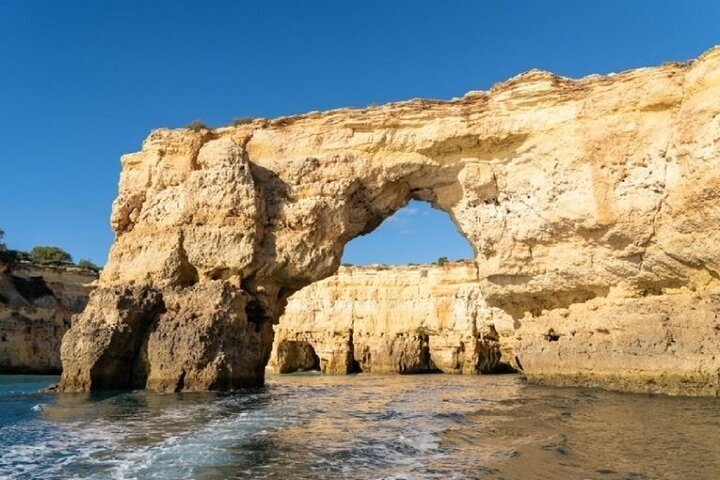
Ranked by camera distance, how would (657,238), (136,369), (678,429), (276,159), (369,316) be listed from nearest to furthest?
1. (678,429)
2. (657,238)
3. (136,369)
4. (276,159)
5. (369,316)

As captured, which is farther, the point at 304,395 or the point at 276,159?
the point at 276,159

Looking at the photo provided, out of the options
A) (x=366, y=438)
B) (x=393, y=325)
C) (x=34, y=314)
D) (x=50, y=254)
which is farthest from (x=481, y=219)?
(x=50, y=254)

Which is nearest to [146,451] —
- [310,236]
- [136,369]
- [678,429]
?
[678,429]

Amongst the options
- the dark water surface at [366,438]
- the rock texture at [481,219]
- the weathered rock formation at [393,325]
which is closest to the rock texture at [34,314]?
the weathered rock formation at [393,325]

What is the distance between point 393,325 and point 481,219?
61.7ft

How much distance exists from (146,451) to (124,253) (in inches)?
495

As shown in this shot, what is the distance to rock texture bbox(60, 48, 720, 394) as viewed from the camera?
1473 cm

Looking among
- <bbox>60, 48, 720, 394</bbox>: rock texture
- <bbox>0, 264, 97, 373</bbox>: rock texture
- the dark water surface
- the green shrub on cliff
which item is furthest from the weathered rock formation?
the green shrub on cliff

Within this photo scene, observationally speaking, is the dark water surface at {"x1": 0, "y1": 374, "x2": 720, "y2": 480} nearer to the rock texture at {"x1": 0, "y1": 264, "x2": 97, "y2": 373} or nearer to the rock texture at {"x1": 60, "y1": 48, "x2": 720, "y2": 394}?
the rock texture at {"x1": 60, "y1": 48, "x2": 720, "y2": 394}

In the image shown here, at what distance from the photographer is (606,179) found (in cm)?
1631

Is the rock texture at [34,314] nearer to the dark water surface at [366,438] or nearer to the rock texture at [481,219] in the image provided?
the rock texture at [481,219]

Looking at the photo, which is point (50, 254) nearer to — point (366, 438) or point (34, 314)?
point (34, 314)

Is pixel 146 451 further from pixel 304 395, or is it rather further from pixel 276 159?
pixel 276 159

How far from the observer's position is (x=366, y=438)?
359 inches
